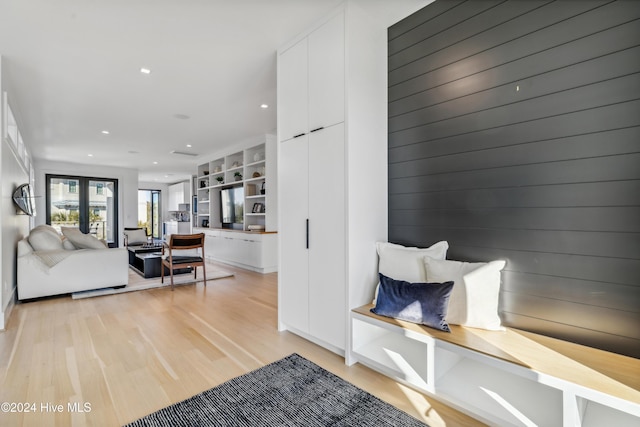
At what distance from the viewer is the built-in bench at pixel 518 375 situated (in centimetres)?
135

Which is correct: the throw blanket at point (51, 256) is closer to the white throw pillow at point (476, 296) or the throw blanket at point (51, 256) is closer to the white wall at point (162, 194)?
the white throw pillow at point (476, 296)

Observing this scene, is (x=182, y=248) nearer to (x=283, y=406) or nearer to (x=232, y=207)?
(x=232, y=207)

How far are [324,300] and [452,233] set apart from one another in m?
1.13

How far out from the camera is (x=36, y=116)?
472cm

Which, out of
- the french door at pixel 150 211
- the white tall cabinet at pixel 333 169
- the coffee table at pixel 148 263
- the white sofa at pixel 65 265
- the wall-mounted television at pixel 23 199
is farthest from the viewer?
the french door at pixel 150 211

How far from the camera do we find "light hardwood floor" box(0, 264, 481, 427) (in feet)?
5.95

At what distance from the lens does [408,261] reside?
227 cm

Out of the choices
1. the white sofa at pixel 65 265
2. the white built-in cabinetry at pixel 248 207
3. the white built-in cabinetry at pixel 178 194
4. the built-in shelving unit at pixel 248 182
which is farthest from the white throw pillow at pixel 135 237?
the white built-in cabinetry at pixel 178 194

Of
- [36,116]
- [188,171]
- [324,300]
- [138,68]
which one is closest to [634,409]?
[324,300]

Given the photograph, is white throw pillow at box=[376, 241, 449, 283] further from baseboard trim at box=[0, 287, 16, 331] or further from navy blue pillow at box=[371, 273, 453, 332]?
baseboard trim at box=[0, 287, 16, 331]

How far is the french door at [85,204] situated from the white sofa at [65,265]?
5239 mm

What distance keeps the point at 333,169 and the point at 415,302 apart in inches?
45.2

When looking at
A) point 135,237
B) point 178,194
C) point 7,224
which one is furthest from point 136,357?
point 178,194

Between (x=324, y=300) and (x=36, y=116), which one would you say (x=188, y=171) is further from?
(x=324, y=300)
